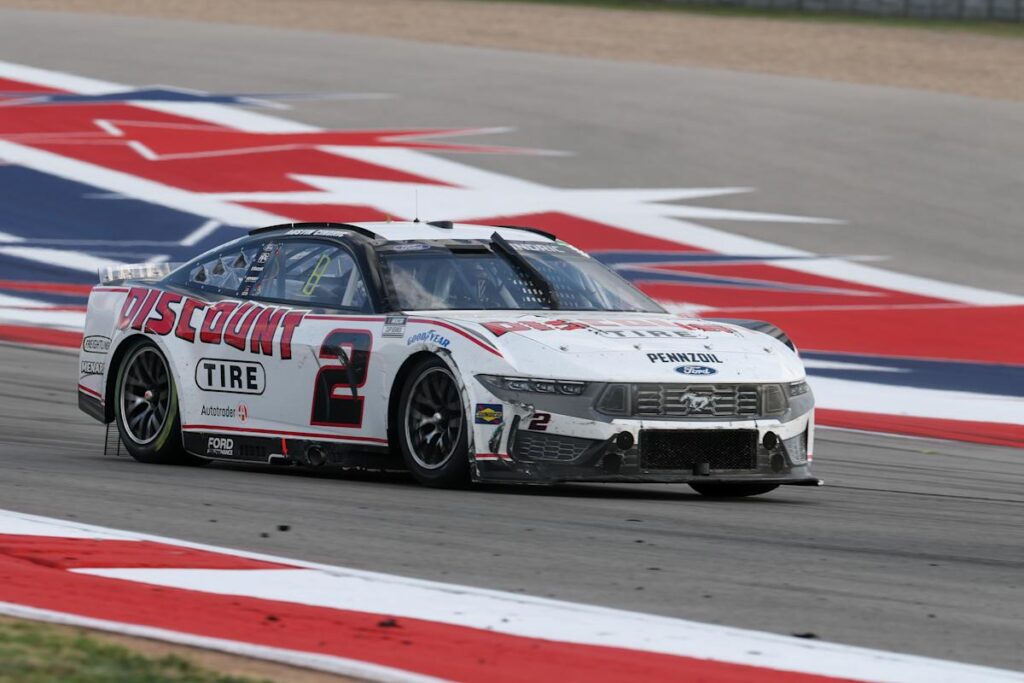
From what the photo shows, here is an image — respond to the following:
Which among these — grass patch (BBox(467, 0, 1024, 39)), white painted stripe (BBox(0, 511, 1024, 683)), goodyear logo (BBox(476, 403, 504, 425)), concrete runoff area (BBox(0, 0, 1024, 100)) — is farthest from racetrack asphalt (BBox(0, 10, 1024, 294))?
white painted stripe (BBox(0, 511, 1024, 683))

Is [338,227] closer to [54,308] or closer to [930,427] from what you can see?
[930,427]

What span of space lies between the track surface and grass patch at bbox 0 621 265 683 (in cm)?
143

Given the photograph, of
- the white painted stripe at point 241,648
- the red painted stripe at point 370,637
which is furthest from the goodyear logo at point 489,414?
the white painted stripe at point 241,648

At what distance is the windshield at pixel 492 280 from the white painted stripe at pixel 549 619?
9.23 feet

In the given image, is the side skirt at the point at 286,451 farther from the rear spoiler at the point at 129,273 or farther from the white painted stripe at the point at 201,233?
the white painted stripe at the point at 201,233

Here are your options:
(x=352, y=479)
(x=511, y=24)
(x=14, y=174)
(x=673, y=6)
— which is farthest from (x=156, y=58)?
(x=352, y=479)

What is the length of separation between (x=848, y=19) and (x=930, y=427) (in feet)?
89.3

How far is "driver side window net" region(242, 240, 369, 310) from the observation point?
9422 millimetres

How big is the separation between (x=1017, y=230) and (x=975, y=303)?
3500 millimetres

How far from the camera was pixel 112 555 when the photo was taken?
21.6ft

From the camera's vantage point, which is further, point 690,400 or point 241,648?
point 690,400

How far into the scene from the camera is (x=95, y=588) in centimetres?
602

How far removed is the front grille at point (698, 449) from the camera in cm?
841

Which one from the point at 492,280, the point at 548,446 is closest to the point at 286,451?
the point at 492,280
